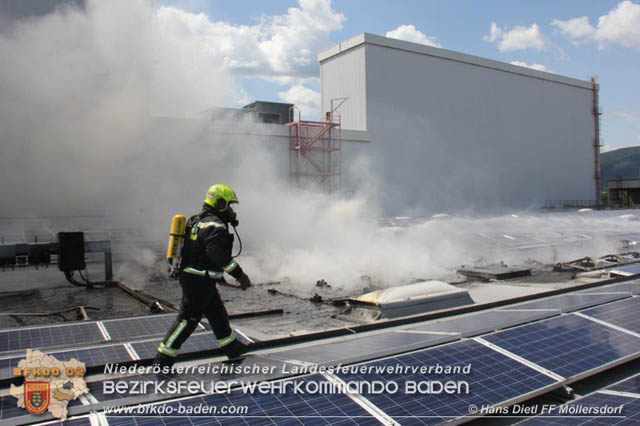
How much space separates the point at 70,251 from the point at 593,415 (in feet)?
34.4

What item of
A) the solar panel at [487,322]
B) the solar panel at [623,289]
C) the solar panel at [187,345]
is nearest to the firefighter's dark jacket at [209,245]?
the solar panel at [187,345]

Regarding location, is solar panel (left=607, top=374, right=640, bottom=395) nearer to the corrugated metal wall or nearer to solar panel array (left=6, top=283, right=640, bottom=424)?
solar panel array (left=6, top=283, right=640, bottom=424)

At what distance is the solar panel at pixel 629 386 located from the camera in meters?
3.88

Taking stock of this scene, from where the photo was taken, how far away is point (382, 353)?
4.24m

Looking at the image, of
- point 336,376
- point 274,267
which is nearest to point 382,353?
point 336,376

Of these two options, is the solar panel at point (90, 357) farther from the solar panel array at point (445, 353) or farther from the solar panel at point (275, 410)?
the solar panel at point (275, 410)

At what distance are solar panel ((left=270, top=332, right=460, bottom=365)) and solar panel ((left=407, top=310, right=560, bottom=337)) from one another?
378 millimetres


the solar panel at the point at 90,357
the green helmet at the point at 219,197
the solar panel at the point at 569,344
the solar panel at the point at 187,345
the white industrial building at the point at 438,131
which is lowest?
the solar panel at the point at 187,345

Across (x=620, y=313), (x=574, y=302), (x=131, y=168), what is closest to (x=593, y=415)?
(x=620, y=313)

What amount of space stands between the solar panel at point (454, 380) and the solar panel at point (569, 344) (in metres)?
0.27

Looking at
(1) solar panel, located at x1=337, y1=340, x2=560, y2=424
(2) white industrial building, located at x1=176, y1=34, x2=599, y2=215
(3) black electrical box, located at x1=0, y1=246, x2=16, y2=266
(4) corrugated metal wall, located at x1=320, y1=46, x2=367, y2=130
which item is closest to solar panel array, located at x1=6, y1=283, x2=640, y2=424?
(1) solar panel, located at x1=337, y1=340, x2=560, y2=424

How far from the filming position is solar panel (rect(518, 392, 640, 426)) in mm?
3352

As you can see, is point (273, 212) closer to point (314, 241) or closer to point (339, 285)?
point (314, 241)

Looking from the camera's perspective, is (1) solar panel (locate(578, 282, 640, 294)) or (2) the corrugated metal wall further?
(2) the corrugated metal wall
